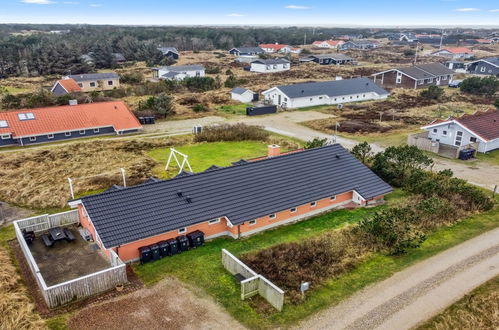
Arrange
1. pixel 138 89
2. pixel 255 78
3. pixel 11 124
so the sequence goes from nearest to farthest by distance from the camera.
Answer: pixel 11 124 < pixel 138 89 < pixel 255 78

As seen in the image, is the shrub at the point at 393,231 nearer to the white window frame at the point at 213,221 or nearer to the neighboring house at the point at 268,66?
the white window frame at the point at 213,221

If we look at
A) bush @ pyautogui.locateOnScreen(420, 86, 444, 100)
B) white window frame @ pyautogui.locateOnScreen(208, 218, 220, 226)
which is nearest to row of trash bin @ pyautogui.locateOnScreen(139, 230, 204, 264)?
white window frame @ pyautogui.locateOnScreen(208, 218, 220, 226)

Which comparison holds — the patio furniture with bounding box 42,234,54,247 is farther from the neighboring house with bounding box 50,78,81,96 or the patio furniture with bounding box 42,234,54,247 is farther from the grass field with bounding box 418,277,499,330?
the neighboring house with bounding box 50,78,81,96

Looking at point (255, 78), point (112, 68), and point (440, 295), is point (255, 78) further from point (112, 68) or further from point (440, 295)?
point (440, 295)

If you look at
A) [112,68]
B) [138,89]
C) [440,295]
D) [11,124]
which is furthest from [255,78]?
[440,295]

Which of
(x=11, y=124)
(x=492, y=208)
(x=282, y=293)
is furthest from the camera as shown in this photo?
(x=11, y=124)

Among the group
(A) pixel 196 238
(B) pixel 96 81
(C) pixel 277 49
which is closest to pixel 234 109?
(B) pixel 96 81
